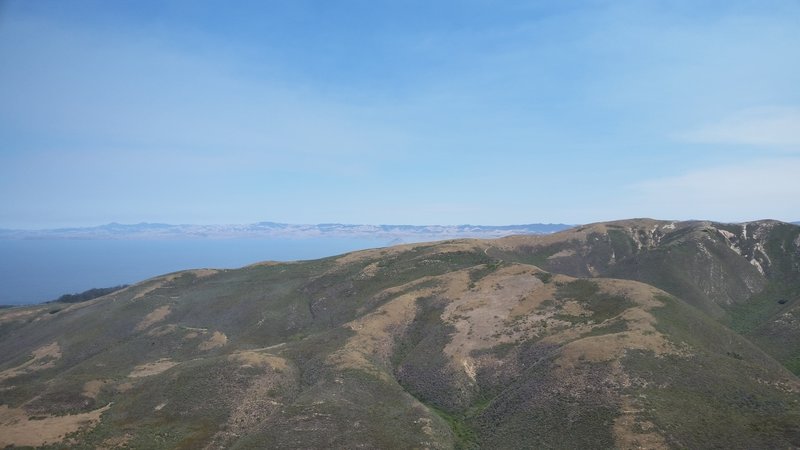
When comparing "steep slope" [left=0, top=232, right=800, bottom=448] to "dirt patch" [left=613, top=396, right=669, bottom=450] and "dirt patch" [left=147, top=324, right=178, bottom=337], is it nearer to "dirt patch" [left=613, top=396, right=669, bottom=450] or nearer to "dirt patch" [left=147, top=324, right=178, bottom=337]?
"dirt patch" [left=613, top=396, right=669, bottom=450]

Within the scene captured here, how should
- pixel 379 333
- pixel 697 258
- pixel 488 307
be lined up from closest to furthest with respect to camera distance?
pixel 379 333 → pixel 488 307 → pixel 697 258

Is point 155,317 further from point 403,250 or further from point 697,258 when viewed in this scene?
point 697,258

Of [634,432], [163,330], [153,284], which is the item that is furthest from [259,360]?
[153,284]

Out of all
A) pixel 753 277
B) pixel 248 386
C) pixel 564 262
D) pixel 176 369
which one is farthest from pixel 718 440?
pixel 753 277

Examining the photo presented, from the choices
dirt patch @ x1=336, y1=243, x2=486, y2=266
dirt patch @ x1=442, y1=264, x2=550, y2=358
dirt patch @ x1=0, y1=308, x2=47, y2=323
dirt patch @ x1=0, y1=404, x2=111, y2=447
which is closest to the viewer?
dirt patch @ x1=0, y1=404, x2=111, y2=447

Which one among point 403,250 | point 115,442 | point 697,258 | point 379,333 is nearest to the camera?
point 115,442

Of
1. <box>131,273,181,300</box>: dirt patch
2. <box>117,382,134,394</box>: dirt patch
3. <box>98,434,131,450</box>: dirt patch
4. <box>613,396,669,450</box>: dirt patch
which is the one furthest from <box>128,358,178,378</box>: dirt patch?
<box>613,396,669,450</box>: dirt patch

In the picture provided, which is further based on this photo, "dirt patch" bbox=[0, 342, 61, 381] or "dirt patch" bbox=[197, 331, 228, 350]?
"dirt patch" bbox=[197, 331, 228, 350]

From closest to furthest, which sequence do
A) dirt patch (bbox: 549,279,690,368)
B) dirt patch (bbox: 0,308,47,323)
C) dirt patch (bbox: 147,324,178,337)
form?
dirt patch (bbox: 549,279,690,368)
dirt patch (bbox: 147,324,178,337)
dirt patch (bbox: 0,308,47,323)
